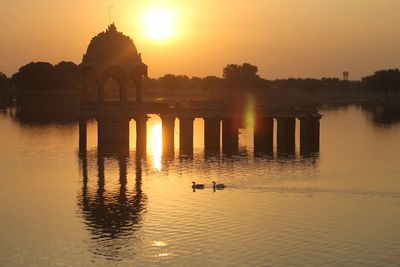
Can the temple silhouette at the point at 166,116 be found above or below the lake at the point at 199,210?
above

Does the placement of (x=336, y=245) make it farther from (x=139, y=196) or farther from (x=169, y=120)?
(x=169, y=120)

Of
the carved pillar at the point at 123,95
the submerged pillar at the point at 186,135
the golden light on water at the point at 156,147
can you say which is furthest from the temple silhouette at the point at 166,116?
the golden light on water at the point at 156,147

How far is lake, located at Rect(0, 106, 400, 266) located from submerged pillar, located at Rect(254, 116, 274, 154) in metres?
4.75

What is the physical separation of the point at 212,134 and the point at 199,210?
114ft

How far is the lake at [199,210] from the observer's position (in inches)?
1372

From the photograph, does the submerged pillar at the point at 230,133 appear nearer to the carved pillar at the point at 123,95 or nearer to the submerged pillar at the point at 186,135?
the submerged pillar at the point at 186,135

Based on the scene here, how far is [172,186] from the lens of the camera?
174 ft

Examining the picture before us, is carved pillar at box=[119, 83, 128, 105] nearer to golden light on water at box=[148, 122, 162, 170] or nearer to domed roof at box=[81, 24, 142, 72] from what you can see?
domed roof at box=[81, 24, 142, 72]

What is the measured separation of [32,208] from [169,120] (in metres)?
32.6

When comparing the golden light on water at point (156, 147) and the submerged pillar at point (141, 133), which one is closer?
the golden light on water at point (156, 147)

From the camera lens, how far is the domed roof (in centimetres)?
7806

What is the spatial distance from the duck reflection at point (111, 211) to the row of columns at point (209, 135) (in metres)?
16.0

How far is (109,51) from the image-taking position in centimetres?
7825

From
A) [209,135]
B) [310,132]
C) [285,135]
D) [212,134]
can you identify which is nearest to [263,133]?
[285,135]
